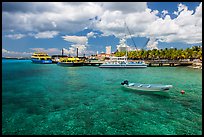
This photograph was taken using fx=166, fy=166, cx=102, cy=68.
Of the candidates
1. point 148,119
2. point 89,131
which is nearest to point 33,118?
point 89,131

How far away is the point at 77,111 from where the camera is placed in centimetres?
1520

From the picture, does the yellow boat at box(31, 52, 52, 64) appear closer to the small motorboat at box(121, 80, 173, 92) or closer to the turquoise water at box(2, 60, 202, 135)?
Answer: the turquoise water at box(2, 60, 202, 135)

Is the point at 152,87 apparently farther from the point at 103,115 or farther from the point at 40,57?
the point at 40,57

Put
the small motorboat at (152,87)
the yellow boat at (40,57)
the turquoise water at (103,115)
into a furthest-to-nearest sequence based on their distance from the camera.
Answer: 1. the yellow boat at (40,57)
2. the small motorboat at (152,87)
3. the turquoise water at (103,115)

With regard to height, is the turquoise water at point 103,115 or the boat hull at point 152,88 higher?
the boat hull at point 152,88

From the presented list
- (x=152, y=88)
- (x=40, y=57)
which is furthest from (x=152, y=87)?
(x=40, y=57)

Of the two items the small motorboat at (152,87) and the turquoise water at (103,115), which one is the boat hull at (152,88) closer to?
the small motorboat at (152,87)

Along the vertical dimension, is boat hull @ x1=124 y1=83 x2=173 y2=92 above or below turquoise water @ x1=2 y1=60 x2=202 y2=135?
above

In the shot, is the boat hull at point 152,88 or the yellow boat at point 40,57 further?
the yellow boat at point 40,57

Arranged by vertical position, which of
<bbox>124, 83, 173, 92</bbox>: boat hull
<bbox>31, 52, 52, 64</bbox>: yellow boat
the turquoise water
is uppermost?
<bbox>31, 52, 52, 64</bbox>: yellow boat


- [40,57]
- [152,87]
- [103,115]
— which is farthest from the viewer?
[40,57]

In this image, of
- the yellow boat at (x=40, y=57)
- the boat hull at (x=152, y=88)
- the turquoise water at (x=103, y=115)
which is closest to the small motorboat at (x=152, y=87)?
the boat hull at (x=152, y=88)

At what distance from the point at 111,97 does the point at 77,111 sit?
6144 millimetres

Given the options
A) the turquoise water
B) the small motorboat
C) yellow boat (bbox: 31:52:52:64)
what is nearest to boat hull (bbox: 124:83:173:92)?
the small motorboat
